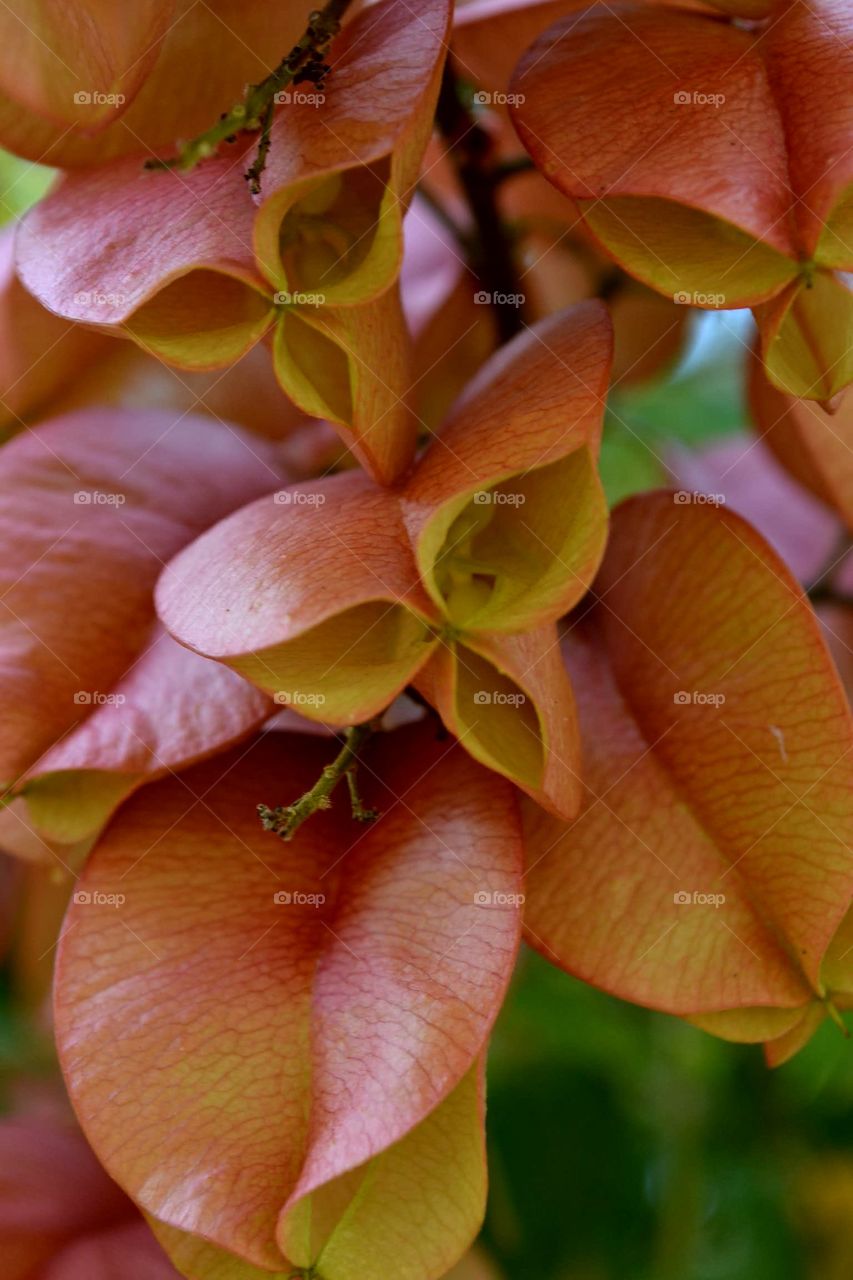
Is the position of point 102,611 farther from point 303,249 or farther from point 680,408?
point 680,408

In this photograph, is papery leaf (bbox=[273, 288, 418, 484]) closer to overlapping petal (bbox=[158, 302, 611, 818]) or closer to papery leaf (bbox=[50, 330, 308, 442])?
overlapping petal (bbox=[158, 302, 611, 818])

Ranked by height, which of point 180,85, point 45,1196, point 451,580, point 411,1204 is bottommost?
point 45,1196

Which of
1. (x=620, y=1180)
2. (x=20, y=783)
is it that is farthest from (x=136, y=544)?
(x=620, y=1180)

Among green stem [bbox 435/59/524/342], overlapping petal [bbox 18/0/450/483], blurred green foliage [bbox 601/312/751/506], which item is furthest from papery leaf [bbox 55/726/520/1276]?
blurred green foliage [bbox 601/312/751/506]

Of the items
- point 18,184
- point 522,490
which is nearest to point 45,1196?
point 522,490

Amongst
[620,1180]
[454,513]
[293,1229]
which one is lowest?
[620,1180]

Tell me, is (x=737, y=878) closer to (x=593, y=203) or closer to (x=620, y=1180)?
(x=593, y=203)
